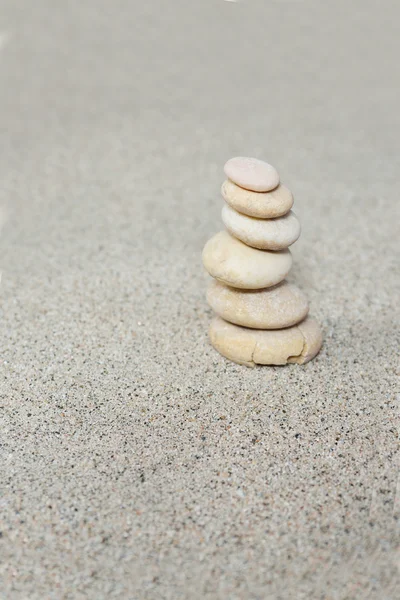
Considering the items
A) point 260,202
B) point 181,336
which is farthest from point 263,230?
point 181,336

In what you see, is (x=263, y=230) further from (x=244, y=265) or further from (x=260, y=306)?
(x=260, y=306)

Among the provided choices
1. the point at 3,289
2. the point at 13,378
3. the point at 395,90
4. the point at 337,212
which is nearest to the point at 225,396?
the point at 13,378

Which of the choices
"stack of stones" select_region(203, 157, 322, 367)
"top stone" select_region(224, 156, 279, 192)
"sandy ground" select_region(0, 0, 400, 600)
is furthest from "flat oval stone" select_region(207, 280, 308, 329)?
"top stone" select_region(224, 156, 279, 192)

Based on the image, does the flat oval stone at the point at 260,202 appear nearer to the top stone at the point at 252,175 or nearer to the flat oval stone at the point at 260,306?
the top stone at the point at 252,175

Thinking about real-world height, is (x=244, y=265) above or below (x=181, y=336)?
above

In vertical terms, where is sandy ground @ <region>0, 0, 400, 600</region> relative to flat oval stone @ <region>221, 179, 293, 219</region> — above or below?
below

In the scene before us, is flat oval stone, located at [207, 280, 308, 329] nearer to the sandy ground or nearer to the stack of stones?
the stack of stones

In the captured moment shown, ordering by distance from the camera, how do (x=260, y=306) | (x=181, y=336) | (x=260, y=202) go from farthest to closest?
1. (x=181, y=336)
2. (x=260, y=306)
3. (x=260, y=202)
